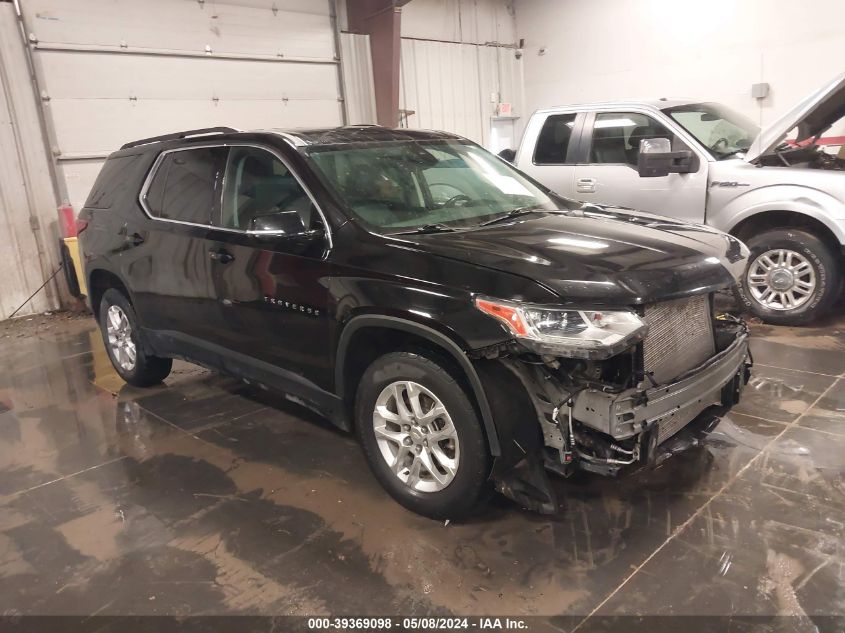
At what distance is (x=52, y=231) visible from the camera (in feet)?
26.7

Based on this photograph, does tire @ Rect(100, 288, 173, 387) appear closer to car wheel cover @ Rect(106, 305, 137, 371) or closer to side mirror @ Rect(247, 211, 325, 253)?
car wheel cover @ Rect(106, 305, 137, 371)

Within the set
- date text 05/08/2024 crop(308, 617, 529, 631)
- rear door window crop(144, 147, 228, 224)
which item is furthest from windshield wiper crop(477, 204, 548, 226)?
date text 05/08/2024 crop(308, 617, 529, 631)

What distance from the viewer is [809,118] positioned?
213 inches

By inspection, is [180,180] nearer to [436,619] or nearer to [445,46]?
[436,619]

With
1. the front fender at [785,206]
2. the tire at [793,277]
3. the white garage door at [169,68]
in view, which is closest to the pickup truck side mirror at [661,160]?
the front fender at [785,206]

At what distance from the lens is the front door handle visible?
3645 millimetres

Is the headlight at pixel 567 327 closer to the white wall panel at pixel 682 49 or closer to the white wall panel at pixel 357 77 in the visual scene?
the white wall panel at pixel 682 49

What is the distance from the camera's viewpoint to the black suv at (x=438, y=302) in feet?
8.29

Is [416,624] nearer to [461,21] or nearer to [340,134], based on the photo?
[340,134]

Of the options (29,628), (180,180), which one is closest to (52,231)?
(180,180)

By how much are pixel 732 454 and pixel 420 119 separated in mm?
→ 9266

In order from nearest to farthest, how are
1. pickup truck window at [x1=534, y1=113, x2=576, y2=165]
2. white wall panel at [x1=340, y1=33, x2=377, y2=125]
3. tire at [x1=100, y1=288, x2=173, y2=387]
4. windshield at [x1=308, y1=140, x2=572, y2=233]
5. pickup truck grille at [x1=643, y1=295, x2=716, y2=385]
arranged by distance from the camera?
1. pickup truck grille at [x1=643, y1=295, x2=716, y2=385]
2. windshield at [x1=308, y1=140, x2=572, y2=233]
3. tire at [x1=100, y1=288, x2=173, y2=387]
4. pickup truck window at [x1=534, y1=113, x2=576, y2=165]
5. white wall panel at [x1=340, y1=33, x2=377, y2=125]

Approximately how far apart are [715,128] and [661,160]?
116cm

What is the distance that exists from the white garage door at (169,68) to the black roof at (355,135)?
568cm
